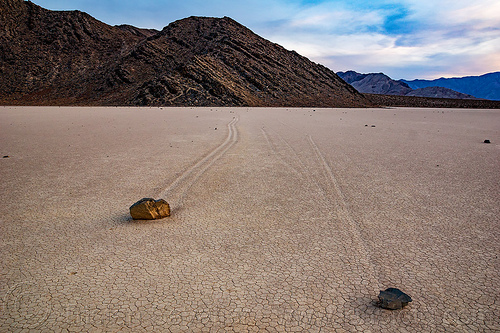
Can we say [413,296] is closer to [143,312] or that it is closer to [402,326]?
[402,326]

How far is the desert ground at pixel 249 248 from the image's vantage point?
6.33 ft

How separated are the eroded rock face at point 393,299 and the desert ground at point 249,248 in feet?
0.17

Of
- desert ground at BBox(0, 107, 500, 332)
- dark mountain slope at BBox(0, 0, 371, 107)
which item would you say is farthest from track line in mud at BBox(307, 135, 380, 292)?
dark mountain slope at BBox(0, 0, 371, 107)

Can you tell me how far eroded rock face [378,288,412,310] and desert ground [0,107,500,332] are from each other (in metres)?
0.05

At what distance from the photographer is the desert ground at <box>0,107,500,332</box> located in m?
1.93

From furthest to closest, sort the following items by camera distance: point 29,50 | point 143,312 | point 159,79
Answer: point 29,50 → point 159,79 → point 143,312

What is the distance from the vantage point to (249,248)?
9.03 ft

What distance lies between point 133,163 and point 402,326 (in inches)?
203

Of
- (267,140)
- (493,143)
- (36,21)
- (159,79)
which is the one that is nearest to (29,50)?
(36,21)

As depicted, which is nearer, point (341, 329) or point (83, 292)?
point (341, 329)

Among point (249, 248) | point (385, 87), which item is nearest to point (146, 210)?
point (249, 248)

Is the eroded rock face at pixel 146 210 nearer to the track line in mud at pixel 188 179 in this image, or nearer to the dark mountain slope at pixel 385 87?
the track line in mud at pixel 188 179

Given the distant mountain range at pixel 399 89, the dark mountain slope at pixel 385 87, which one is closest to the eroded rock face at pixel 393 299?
the distant mountain range at pixel 399 89

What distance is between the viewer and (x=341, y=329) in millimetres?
1816
